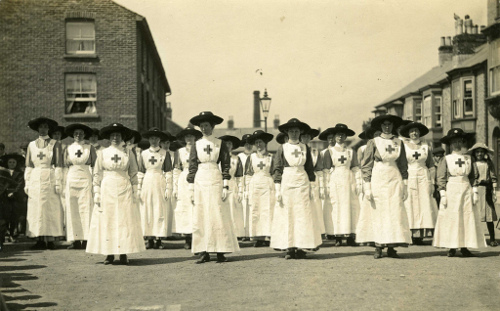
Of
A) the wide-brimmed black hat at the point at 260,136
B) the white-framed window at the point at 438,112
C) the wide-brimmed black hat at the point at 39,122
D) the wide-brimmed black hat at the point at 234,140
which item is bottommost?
the wide-brimmed black hat at the point at 234,140

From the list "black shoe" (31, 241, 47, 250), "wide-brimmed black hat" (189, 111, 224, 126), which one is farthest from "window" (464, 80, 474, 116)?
"wide-brimmed black hat" (189, 111, 224, 126)

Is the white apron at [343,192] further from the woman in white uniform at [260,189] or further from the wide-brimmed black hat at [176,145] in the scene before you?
the wide-brimmed black hat at [176,145]

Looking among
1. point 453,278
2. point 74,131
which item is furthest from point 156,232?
point 453,278

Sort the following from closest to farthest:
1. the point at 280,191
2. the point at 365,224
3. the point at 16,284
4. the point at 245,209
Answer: the point at 16,284 → the point at 280,191 → the point at 365,224 → the point at 245,209

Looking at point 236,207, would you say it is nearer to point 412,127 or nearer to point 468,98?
point 412,127

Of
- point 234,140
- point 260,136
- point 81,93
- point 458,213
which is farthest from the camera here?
point 81,93

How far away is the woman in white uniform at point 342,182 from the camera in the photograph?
15.0m

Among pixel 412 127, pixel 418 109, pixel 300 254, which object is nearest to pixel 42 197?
pixel 300 254

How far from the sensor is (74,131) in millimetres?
14398

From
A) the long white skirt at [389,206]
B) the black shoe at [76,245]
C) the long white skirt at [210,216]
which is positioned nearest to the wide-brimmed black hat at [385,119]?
the long white skirt at [389,206]

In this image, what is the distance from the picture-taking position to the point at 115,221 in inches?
450

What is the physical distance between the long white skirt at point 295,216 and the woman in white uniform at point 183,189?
3.46m

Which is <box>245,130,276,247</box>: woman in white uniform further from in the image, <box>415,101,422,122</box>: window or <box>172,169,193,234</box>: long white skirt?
<box>415,101,422,122</box>: window

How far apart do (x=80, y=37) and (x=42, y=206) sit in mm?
15732
